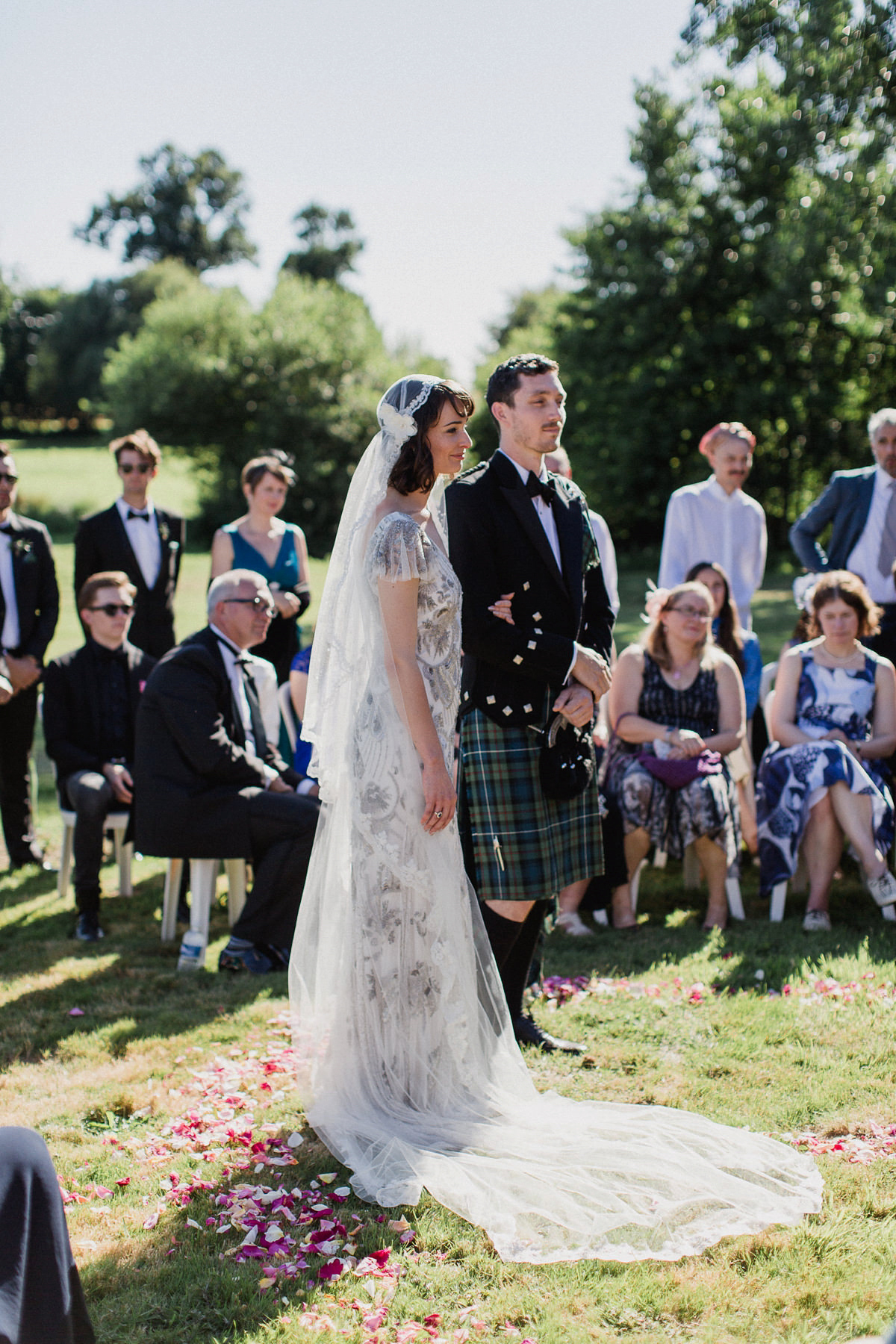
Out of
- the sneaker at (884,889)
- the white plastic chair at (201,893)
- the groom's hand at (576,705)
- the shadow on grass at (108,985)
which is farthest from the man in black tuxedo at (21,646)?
the sneaker at (884,889)

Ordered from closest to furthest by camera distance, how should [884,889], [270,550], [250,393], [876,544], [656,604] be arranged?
[884,889] → [656,604] → [876,544] → [270,550] → [250,393]

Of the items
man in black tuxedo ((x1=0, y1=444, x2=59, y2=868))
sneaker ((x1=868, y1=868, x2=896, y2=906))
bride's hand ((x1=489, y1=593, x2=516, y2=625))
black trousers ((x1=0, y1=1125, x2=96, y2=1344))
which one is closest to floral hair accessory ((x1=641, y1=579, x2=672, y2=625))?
sneaker ((x1=868, y1=868, x2=896, y2=906))

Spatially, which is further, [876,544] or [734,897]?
[876,544]

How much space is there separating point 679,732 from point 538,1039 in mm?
2015

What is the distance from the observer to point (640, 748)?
18.6 ft

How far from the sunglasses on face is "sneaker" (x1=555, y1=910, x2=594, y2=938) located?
1976mm

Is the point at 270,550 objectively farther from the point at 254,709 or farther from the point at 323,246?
the point at 323,246

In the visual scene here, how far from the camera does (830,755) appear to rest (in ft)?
17.7

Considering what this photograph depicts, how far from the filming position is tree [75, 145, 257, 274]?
61656 mm

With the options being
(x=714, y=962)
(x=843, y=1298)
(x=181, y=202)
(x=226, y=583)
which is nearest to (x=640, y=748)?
(x=714, y=962)

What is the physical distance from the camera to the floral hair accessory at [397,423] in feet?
10.3

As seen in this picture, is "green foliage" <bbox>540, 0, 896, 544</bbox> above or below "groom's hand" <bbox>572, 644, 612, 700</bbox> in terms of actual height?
above

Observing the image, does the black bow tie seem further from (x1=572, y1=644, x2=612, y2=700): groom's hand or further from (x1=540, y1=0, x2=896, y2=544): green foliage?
(x1=540, y1=0, x2=896, y2=544): green foliage

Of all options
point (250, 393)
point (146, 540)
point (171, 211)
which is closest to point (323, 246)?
point (171, 211)
